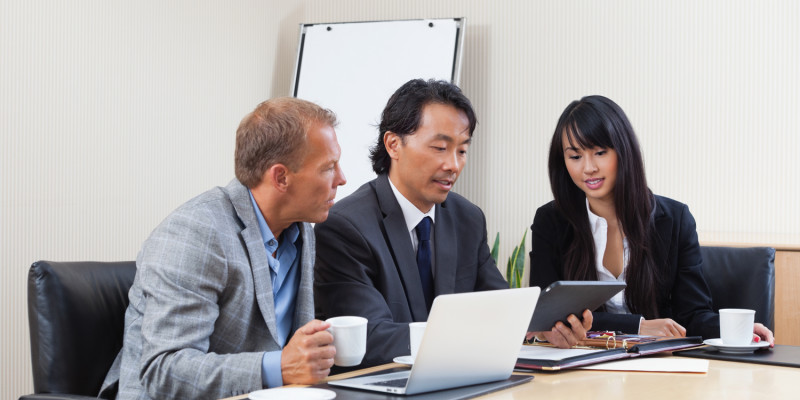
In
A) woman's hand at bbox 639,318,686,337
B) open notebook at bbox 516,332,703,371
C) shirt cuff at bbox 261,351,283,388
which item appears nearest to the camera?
shirt cuff at bbox 261,351,283,388

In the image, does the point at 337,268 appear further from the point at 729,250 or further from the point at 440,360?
the point at 729,250

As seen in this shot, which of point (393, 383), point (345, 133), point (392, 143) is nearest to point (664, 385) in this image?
point (393, 383)

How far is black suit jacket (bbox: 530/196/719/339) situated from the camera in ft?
7.38

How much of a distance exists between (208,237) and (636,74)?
2.95 metres

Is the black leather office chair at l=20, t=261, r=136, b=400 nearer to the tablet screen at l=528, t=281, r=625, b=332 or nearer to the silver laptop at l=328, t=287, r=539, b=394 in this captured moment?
the silver laptop at l=328, t=287, r=539, b=394

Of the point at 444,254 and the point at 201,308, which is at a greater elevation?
the point at 444,254

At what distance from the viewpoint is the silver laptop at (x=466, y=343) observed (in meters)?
1.32

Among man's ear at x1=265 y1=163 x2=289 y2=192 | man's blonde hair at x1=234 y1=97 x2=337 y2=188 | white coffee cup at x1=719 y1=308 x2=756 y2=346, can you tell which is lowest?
white coffee cup at x1=719 y1=308 x2=756 y2=346

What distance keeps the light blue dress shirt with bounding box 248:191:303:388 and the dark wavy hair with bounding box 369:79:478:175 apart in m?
0.54

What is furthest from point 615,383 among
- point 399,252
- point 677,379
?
point 399,252

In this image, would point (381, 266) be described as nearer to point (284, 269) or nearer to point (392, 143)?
point (284, 269)

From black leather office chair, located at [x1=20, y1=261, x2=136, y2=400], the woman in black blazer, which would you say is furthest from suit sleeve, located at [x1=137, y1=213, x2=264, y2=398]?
the woman in black blazer

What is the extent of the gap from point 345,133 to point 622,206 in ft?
6.85

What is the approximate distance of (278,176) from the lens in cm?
182
